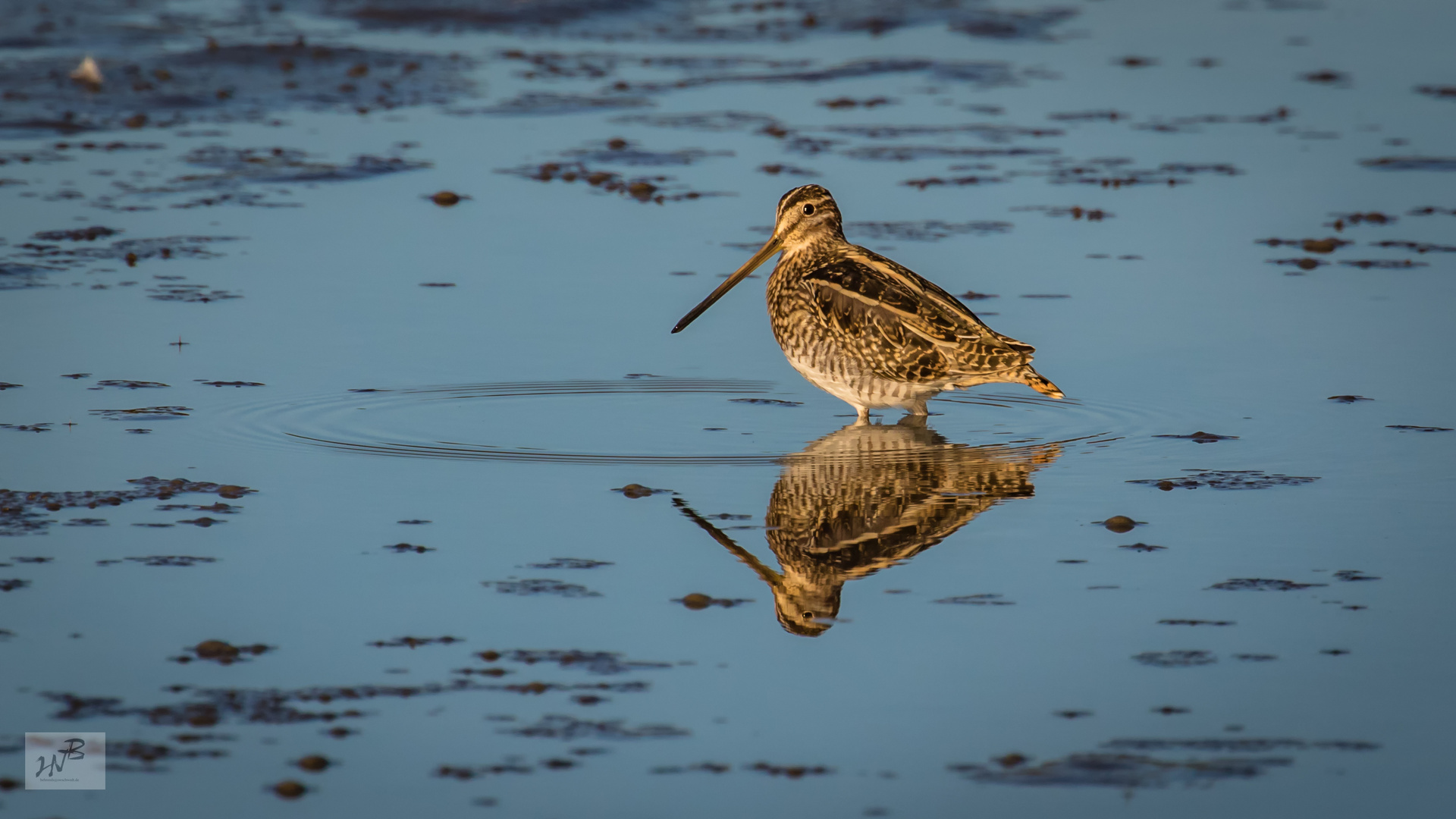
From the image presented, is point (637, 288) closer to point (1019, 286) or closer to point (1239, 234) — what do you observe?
point (1019, 286)

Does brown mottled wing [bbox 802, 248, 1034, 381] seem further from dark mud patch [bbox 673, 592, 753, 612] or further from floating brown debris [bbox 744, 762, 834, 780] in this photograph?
floating brown debris [bbox 744, 762, 834, 780]

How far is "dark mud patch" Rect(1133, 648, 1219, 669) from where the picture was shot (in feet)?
17.5

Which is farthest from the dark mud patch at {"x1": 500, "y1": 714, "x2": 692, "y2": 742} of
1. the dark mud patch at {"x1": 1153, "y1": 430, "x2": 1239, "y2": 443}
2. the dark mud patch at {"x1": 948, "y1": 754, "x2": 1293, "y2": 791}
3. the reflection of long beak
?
the reflection of long beak

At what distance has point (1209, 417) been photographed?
26.8 ft

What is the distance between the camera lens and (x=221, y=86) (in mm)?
15352

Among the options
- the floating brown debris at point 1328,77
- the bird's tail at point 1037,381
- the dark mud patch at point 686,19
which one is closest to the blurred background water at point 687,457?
the bird's tail at point 1037,381

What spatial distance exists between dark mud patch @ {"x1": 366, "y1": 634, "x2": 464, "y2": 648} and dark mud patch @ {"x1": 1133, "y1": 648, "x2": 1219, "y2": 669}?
78.3 inches

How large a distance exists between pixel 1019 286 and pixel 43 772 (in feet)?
22.8

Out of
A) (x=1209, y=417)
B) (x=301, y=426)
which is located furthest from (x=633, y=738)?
(x=1209, y=417)

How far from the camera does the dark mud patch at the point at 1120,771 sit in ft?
15.0

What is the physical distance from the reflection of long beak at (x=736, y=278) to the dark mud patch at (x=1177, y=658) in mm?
4156

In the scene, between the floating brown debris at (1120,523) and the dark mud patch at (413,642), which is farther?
the floating brown debris at (1120,523)

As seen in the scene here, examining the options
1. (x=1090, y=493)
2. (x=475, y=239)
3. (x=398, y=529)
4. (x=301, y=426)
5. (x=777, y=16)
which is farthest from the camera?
(x=777, y=16)

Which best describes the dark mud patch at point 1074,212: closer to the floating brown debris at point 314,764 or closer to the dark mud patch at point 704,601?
the dark mud patch at point 704,601
